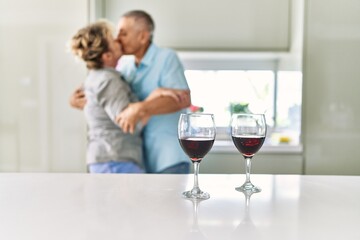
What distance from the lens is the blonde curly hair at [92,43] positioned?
2008 mm

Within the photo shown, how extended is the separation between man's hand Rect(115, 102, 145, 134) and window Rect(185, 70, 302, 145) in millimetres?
773

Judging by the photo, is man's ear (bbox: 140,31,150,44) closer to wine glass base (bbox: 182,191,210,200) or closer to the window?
the window

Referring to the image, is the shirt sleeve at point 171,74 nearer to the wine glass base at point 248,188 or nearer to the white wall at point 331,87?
the white wall at point 331,87

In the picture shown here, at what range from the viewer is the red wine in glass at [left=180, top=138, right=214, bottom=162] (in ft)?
2.57

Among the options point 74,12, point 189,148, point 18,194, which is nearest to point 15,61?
point 74,12

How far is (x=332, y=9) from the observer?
2312mm

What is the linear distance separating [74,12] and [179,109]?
30.1 inches

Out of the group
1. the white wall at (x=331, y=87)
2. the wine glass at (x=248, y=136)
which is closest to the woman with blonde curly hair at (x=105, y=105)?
the white wall at (x=331, y=87)

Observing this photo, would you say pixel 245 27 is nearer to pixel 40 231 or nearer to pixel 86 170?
pixel 86 170

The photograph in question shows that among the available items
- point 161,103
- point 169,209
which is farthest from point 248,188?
point 161,103

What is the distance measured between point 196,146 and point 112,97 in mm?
1164

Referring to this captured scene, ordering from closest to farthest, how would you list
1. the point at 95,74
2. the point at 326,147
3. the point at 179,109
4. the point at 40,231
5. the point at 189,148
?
the point at 40,231 < the point at 189,148 < the point at 95,74 < the point at 179,109 < the point at 326,147

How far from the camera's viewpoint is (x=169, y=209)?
71cm

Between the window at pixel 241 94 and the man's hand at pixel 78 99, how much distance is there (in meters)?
0.81
